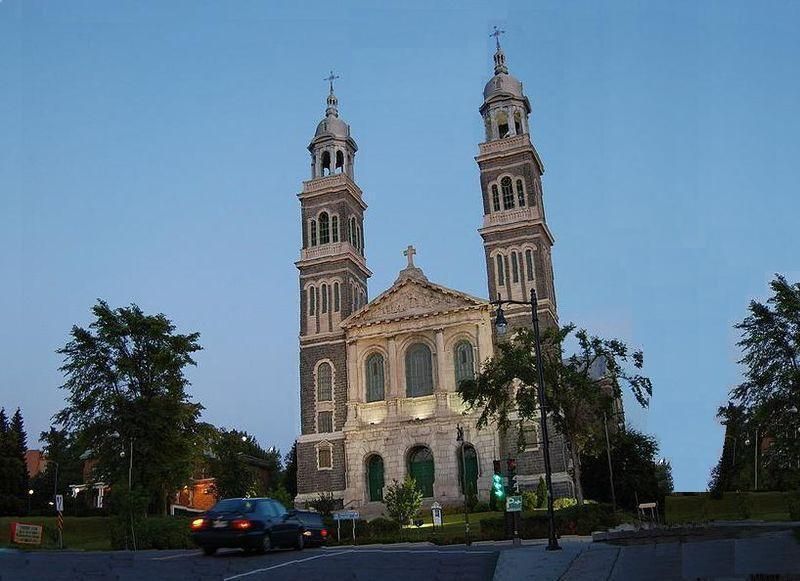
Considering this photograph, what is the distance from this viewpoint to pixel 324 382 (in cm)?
6138

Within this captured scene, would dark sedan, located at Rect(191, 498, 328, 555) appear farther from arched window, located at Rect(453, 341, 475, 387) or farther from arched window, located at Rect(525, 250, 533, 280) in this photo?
arched window, located at Rect(525, 250, 533, 280)

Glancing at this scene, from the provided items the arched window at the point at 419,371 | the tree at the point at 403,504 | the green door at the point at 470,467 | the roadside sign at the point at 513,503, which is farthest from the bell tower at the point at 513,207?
the roadside sign at the point at 513,503

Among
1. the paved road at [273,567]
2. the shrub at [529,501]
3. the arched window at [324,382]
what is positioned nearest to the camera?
the paved road at [273,567]

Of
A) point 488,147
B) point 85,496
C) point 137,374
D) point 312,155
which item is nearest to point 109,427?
point 137,374

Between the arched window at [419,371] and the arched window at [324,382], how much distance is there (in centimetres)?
602

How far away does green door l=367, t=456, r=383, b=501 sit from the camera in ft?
188

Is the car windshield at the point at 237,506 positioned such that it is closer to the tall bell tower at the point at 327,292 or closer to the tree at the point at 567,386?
the tree at the point at 567,386

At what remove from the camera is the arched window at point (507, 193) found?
61906 millimetres

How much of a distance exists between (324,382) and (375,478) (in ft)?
27.0

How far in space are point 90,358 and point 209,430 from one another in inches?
347

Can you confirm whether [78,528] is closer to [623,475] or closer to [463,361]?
[463,361]

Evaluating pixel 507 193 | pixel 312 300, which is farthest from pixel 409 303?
pixel 507 193

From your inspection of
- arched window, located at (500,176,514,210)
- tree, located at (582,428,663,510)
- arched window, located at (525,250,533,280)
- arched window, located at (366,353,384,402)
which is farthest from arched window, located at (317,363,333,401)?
tree, located at (582,428,663,510)

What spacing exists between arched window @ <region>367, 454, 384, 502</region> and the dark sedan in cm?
3685
